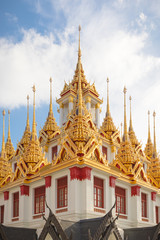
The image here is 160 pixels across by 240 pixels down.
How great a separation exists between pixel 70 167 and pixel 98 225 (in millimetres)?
4129

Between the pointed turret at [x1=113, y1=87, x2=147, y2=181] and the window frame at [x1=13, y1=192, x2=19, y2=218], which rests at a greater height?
the pointed turret at [x1=113, y1=87, x2=147, y2=181]

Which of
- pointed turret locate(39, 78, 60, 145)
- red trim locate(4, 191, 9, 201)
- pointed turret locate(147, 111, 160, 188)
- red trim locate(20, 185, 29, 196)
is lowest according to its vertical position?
red trim locate(4, 191, 9, 201)

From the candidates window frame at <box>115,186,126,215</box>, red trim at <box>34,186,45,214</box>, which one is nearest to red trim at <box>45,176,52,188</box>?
red trim at <box>34,186,45,214</box>

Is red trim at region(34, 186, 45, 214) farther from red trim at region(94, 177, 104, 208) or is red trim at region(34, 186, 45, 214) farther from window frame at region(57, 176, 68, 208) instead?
red trim at region(94, 177, 104, 208)

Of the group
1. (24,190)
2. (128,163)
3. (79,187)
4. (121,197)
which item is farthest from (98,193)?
(24,190)

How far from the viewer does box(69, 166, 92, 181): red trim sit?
62.8ft

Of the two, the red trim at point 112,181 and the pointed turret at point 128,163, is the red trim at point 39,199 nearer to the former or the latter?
the red trim at point 112,181

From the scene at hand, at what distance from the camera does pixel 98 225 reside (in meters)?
16.6

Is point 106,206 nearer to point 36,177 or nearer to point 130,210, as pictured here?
point 130,210

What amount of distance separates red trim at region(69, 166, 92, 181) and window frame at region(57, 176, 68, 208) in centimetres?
102

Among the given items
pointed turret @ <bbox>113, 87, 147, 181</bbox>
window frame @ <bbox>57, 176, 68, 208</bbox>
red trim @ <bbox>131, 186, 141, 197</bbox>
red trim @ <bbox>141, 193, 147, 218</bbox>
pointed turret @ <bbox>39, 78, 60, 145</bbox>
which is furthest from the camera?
pointed turret @ <bbox>39, 78, 60, 145</bbox>

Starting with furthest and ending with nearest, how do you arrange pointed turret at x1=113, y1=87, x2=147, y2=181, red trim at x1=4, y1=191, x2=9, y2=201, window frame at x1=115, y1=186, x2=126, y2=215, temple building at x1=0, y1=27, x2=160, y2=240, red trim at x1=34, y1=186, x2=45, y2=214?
red trim at x1=4, y1=191, x2=9, y2=201 < pointed turret at x1=113, y1=87, x2=147, y2=181 < window frame at x1=115, y1=186, x2=126, y2=215 < red trim at x1=34, y1=186, x2=45, y2=214 < temple building at x1=0, y1=27, x2=160, y2=240

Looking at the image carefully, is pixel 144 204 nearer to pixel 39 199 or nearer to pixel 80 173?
pixel 80 173

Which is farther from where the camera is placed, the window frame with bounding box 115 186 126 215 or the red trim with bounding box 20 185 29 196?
the red trim with bounding box 20 185 29 196
